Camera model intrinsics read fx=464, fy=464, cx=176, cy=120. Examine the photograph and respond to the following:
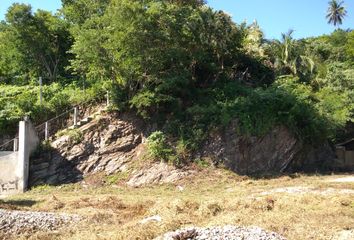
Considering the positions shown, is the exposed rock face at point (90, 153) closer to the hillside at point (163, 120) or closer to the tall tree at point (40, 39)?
the hillside at point (163, 120)

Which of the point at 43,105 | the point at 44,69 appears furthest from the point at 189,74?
the point at 44,69

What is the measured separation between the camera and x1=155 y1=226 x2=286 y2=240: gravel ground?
8.29m

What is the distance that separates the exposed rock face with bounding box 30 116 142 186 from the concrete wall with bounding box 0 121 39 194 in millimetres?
569

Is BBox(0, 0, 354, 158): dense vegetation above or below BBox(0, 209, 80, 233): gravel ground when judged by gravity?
above

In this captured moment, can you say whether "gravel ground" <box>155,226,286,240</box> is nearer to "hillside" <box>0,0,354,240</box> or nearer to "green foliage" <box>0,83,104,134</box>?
"hillside" <box>0,0,354,240</box>

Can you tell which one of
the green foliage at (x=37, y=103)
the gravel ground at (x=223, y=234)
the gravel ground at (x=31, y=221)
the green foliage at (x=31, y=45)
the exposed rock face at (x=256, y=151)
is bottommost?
the gravel ground at (x=31, y=221)

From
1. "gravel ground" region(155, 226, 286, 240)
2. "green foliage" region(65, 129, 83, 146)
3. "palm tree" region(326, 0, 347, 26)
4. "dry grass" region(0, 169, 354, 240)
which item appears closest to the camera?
"gravel ground" region(155, 226, 286, 240)

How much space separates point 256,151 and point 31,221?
39.2 feet

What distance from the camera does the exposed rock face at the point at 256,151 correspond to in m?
20.2

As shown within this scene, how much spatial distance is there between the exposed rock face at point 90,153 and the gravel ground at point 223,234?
11658 mm

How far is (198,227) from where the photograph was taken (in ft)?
30.5

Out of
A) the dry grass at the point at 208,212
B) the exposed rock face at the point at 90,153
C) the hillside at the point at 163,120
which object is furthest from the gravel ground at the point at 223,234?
the exposed rock face at the point at 90,153

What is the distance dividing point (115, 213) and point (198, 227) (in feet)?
12.2

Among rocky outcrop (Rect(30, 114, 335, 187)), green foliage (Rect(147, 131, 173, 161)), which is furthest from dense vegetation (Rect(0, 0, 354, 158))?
green foliage (Rect(147, 131, 173, 161))
